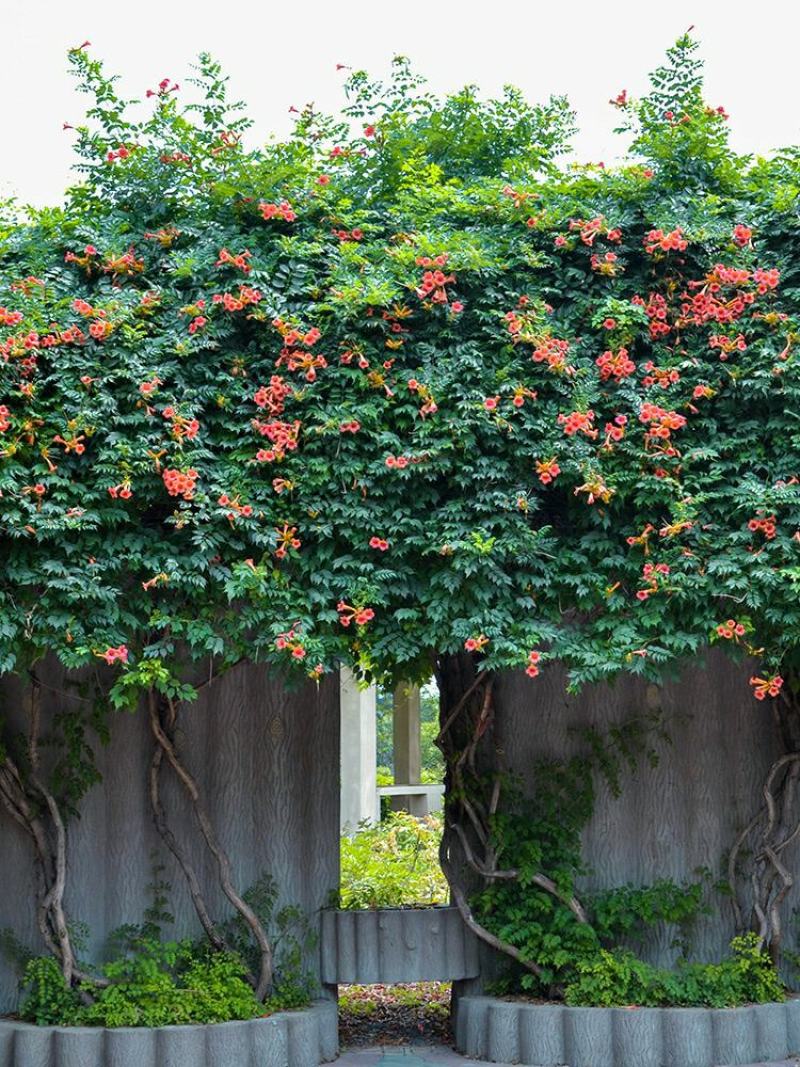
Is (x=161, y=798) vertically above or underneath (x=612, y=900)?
above

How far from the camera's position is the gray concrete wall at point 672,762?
5.64 meters

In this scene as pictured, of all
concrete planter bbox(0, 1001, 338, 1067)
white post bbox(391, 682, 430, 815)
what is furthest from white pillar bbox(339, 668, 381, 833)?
concrete planter bbox(0, 1001, 338, 1067)

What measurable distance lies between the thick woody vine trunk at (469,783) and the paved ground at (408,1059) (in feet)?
1.57

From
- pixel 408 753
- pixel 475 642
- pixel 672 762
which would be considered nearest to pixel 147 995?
pixel 475 642

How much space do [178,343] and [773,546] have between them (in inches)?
94.7

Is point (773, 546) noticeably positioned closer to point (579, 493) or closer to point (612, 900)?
point (579, 493)

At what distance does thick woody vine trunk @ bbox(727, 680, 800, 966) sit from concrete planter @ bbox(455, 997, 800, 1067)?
41 centimetres

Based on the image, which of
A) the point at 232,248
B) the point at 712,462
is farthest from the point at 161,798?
the point at 712,462

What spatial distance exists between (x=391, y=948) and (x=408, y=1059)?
1.47ft

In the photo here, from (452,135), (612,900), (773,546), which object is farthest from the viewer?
(452,135)

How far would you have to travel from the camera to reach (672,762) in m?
5.72

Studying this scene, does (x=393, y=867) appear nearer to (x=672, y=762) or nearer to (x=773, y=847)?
(x=672, y=762)

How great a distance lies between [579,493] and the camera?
4957mm

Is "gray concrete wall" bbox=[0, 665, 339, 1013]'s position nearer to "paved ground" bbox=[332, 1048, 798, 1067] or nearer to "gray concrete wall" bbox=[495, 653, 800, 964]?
"paved ground" bbox=[332, 1048, 798, 1067]
